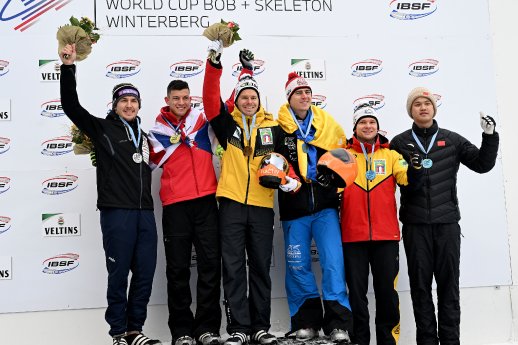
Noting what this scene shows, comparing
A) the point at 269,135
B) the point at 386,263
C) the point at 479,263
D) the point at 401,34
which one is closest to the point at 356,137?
the point at 269,135

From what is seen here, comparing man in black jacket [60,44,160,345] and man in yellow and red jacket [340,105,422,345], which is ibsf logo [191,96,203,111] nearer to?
man in black jacket [60,44,160,345]

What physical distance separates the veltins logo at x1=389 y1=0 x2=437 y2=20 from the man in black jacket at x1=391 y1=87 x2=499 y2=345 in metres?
1.27

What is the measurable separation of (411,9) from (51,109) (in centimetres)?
325

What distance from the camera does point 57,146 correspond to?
484cm

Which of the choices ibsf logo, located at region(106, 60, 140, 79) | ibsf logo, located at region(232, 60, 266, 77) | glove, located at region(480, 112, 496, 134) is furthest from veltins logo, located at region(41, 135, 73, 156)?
glove, located at region(480, 112, 496, 134)

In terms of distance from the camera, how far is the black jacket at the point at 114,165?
415cm

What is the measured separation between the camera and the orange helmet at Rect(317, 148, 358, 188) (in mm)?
4055

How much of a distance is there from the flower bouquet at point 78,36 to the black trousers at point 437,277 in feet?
8.83

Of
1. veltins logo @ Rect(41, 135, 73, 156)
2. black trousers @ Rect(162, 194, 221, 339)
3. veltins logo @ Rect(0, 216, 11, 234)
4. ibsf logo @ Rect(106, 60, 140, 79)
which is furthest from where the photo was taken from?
ibsf logo @ Rect(106, 60, 140, 79)

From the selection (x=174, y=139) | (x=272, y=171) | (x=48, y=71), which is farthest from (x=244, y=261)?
(x=48, y=71)

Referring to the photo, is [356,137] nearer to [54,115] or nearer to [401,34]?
[401,34]

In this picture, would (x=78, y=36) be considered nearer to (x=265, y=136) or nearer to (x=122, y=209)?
(x=122, y=209)

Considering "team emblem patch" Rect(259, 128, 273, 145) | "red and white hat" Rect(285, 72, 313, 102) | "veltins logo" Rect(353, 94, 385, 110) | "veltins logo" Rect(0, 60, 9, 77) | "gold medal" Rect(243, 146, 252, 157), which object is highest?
"veltins logo" Rect(0, 60, 9, 77)

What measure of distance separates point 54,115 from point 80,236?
1.00m
